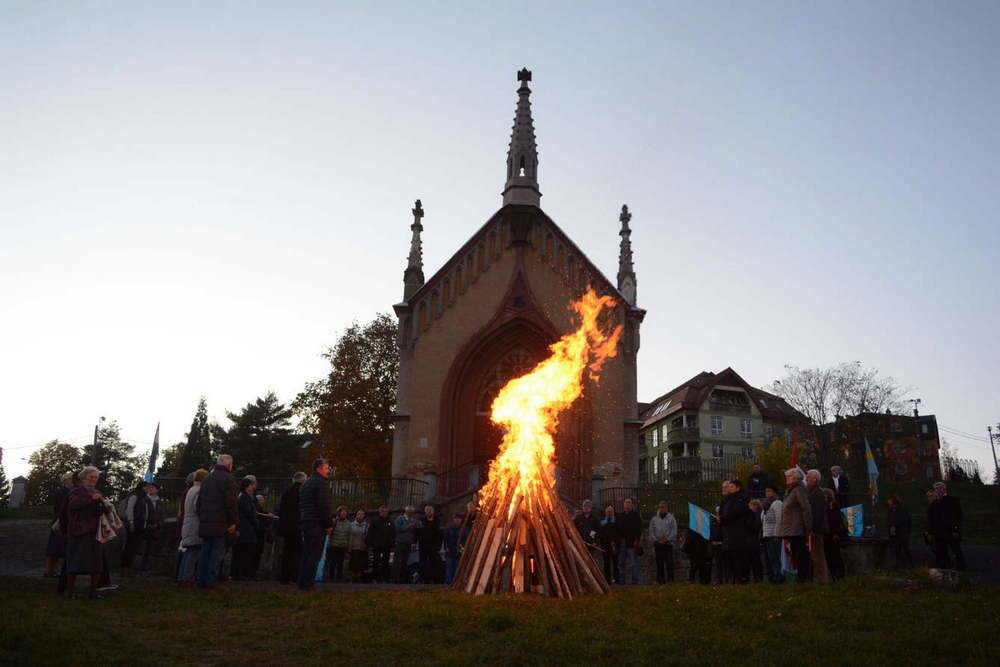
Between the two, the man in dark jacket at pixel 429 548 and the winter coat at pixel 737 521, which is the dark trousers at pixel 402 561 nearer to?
the man in dark jacket at pixel 429 548

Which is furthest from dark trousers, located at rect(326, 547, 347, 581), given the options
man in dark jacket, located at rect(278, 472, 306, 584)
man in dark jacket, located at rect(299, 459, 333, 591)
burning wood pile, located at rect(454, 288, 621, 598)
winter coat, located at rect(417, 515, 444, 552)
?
burning wood pile, located at rect(454, 288, 621, 598)

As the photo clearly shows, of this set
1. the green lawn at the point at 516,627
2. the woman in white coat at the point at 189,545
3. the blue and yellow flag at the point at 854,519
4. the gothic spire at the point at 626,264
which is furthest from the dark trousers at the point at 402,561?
the gothic spire at the point at 626,264

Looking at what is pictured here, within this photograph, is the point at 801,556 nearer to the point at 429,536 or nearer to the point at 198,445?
the point at 429,536

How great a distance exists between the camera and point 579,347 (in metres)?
22.8

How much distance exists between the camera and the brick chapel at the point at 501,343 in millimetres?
25281

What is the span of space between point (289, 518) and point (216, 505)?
6.88 feet

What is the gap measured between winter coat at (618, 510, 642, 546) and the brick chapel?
801 cm

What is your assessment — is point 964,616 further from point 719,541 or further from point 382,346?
point 382,346

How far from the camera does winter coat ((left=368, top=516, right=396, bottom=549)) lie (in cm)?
1638

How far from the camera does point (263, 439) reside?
213 ft

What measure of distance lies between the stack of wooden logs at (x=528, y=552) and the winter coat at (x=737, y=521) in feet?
9.80

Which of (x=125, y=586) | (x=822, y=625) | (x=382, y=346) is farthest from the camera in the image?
(x=382, y=346)

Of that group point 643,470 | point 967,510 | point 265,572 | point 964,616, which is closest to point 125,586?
point 265,572

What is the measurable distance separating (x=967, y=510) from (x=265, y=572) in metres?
30.9
